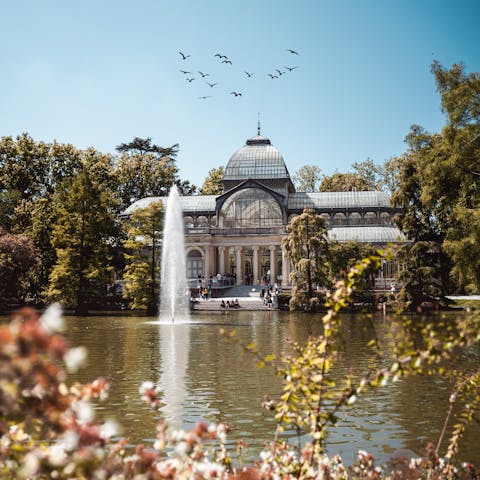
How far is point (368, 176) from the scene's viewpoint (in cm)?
8838

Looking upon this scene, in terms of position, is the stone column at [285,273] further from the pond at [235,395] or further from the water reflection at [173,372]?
the pond at [235,395]

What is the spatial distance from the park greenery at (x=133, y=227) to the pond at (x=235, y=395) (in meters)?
7.62

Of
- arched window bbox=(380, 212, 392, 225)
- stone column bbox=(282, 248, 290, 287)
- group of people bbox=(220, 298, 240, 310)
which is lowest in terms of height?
group of people bbox=(220, 298, 240, 310)

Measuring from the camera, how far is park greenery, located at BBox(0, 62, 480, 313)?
25266mm

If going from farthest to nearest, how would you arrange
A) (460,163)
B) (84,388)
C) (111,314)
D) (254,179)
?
(254,179)
(111,314)
(460,163)
(84,388)

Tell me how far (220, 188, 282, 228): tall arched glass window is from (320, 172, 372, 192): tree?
67.6 feet

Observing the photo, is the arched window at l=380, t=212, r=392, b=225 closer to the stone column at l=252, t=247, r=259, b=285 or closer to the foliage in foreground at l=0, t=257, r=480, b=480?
the stone column at l=252, t=247, r=259, b=285

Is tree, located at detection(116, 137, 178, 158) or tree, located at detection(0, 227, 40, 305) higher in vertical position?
tree, located at detection(116, 137, 178, 158)

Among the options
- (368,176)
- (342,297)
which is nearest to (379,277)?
(368,176)

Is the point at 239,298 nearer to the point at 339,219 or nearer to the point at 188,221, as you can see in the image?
the point at 188,221

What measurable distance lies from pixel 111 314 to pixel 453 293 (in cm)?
3314

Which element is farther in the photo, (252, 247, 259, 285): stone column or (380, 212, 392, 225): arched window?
(380, 212, 392, 225): arched window

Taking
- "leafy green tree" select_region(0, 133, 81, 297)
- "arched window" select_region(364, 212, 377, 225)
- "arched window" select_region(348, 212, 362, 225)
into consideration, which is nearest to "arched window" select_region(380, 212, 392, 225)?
"arched window" select_region(364, 212, 377, 225)

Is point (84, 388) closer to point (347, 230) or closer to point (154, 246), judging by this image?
point (154, 246)
